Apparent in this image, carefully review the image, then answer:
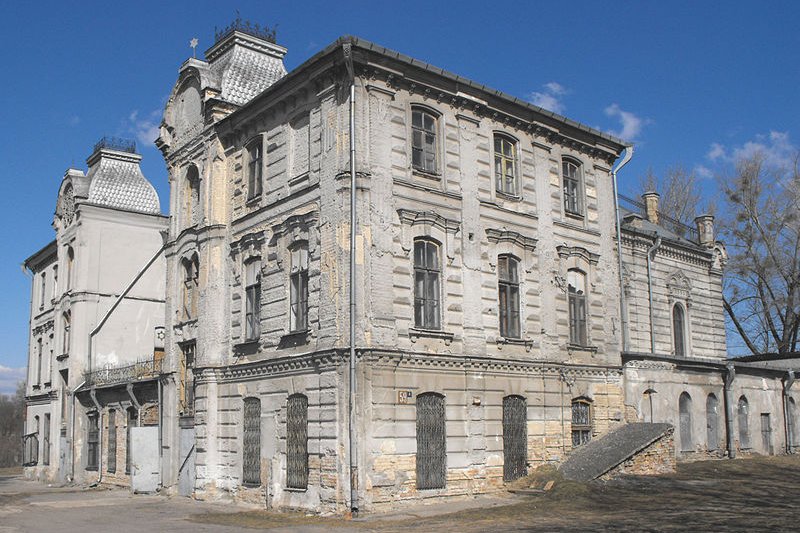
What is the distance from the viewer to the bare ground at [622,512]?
14.4 m

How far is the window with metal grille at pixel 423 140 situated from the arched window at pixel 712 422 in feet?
45.5

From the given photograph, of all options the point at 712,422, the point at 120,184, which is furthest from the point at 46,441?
the point at 712,422

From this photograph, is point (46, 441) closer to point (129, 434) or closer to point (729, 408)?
point (129, 434)

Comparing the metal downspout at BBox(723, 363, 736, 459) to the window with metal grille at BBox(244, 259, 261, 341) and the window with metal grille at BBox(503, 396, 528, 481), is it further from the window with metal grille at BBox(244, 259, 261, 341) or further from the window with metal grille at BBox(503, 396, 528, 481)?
the window with metal grille at BBox(244, 259, 261, 341)

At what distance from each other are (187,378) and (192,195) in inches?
218

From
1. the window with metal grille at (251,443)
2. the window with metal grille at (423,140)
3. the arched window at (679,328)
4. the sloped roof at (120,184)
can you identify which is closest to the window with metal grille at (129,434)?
the window with metal grille at (251,443)

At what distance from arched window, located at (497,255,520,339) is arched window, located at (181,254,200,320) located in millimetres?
8840

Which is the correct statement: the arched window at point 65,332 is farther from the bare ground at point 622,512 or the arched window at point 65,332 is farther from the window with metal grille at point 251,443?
the bare ground at point 622,512

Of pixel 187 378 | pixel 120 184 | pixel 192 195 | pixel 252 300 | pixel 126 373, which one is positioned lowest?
pixel 187 378

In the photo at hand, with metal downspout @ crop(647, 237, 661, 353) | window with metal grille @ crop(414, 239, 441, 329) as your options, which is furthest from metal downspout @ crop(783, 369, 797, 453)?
window with metal grille @ crop(414, 239, 441, 329)

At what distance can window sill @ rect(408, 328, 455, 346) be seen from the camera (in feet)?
60.9

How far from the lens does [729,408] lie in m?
27.6

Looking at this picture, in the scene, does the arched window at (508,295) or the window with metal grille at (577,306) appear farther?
the window with metal grille at (577,306)

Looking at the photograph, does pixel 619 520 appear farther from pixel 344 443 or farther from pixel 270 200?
pixel 270 200
